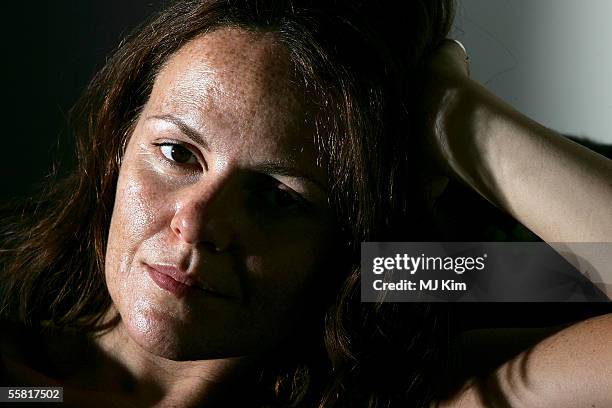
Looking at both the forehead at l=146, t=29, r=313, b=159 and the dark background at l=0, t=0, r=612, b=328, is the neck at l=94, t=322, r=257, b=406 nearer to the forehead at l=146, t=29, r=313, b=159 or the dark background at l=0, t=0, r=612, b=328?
the forehead at l=146, t=29, r=313, b=159

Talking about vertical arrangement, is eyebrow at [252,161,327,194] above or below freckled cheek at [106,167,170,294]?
above

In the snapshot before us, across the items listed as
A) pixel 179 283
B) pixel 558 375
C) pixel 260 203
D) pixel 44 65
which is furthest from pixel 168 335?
pixel 44 65

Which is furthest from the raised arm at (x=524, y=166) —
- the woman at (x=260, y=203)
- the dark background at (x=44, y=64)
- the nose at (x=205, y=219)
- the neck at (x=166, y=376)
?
the dark background at (x=44, y=64)

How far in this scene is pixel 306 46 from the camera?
89 centimetres

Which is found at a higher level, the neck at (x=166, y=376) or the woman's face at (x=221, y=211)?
the woman's face at (x=221, y=211)

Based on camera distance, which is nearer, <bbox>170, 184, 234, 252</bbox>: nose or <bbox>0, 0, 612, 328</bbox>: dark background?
<bbox>170, 184, 234, 252</bbox>: nose

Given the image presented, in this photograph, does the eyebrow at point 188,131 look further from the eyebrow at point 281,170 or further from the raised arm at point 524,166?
the raised arm at point 524,166

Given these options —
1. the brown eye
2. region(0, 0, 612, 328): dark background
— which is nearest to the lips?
the brown eye

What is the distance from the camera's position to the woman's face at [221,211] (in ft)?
2.74

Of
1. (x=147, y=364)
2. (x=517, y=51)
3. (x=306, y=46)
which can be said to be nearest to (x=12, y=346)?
(x=147, y=364)

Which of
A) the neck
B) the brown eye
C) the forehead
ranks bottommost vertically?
the neck

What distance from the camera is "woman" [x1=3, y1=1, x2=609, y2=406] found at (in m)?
0.85

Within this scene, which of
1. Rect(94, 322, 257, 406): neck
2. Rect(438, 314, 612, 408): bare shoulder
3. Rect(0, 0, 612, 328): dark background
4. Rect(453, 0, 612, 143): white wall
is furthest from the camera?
Rect(0, 0, 612, 328): dark background

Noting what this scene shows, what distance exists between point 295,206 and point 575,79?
621 millimetres
